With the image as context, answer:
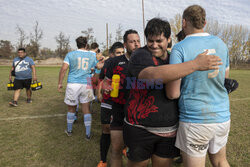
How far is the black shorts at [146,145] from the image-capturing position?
1.63 m

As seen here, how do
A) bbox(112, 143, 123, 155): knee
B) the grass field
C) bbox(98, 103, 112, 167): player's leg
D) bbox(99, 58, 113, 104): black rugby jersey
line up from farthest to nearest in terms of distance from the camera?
the grass field < bbox(98, 103, 112, 167): player's leg < bbox(99, 58, 113, 104): black rugby jersey < bbox(112, 143, 123, 155): knee

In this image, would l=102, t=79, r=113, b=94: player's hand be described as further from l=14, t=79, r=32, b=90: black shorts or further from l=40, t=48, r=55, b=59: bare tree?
l=40, t=48, r=55, b=59: bare tree

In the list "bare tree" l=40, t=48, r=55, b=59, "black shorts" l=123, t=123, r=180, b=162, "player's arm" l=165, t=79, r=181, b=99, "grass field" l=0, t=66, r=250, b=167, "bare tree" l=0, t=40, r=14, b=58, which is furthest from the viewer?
"bare tree" l=40, t=48, r=55, b=59

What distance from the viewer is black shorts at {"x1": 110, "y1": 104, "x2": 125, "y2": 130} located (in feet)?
7.79

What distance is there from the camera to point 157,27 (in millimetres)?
1557

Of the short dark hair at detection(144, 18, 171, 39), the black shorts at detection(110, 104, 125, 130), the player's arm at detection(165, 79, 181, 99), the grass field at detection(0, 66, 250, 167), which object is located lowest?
the grass field at detection(0, 66, 250, 167)

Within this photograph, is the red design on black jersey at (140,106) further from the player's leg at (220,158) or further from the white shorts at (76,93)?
the white shorts at (76,93)

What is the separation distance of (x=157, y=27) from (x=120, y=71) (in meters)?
1.03

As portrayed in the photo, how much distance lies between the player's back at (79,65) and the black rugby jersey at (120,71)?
173cm

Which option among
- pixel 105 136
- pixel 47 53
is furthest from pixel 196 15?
pixel 47 53

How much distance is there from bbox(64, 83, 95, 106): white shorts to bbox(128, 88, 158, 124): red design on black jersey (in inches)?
106

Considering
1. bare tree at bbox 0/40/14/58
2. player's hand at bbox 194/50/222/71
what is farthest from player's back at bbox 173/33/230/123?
bare tree at bbox 0/40/14/58

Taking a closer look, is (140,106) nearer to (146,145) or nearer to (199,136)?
(146,145)

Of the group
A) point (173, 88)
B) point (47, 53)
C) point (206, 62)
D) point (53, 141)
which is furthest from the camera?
point (47, 53)
